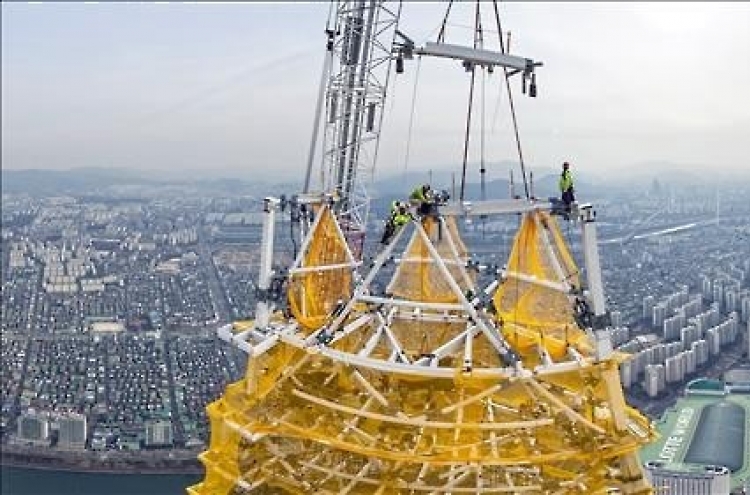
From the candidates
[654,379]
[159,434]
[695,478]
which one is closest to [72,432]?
[159,434]

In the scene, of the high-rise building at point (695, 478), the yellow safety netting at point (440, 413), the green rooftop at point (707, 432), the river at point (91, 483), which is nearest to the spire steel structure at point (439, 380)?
the yellow safety netting at point (440, 413)

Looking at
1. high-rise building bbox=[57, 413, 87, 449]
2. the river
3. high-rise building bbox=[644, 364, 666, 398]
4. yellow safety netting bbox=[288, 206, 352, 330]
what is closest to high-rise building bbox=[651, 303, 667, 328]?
high-rise building bbox=[644, 364, 666, 398]

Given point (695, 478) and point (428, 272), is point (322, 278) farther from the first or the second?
point (695, 478)

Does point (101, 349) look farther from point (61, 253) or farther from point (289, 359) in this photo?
point (289, 359)

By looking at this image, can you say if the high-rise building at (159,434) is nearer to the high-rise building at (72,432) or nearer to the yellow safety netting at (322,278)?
the high-rise building at (72,432)

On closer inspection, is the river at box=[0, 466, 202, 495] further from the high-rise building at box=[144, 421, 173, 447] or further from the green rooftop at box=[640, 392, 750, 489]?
the green rooftop at box=[640, 392, 750, 489]

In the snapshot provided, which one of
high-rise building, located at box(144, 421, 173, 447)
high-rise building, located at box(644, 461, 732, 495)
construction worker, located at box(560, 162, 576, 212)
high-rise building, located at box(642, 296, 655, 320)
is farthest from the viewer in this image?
high-rise building, located at box(642, 296, 655, 320)

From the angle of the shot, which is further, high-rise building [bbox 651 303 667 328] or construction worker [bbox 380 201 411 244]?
high-rise building [bbox 651 303 667 328]
